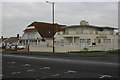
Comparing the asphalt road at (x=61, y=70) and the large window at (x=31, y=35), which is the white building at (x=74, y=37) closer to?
the large window at (x=31, y=35)

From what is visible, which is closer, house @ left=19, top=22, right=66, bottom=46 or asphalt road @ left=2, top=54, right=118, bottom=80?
asphalt road @ left=2, top=54, right=118, bottom=80

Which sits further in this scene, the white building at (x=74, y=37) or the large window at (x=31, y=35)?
the large window at (x=31, y=35)

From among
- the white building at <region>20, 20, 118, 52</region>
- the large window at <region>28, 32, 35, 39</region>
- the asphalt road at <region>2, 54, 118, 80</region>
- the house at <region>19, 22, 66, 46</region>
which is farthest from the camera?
the large window at <region>28, 32, 35, 39</region>

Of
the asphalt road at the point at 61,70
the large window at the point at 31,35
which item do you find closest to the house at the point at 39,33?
the large window at the point at 31,35

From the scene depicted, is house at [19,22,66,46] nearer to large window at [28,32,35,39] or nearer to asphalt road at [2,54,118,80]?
large window at [28,32,35,39]

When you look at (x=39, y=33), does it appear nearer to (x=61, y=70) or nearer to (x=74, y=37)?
(x=74, y=37)

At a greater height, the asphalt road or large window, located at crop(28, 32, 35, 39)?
large window, located at crop(28, 32, 35, 39)

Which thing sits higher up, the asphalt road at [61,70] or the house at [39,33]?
the house at [39,33]

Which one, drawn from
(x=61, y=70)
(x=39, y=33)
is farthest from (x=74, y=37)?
(x=61, y=70)

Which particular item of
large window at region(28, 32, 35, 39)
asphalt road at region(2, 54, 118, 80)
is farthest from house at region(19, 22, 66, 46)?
asphalt road at region(2, 54, 118, 80)

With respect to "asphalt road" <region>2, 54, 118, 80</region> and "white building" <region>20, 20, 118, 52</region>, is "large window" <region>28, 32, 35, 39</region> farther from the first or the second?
"asphalt road" <region>2, 54, 118, 80</region>

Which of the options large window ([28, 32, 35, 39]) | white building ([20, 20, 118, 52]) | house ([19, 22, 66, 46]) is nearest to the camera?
white building ([20, 20, 118, 52])

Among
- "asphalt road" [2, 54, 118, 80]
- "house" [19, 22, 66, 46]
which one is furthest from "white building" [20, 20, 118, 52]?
"asphalt road" [2, 54, 118, 80]

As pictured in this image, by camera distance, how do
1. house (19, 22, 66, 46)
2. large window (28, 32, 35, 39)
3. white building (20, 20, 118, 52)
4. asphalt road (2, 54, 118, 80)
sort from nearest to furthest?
asphalt road (2, 54, 118, 80) < white building (20, 20, 118, 52) < house (19, 22, 66, 46) < large window (28, 32, 35, 39)
